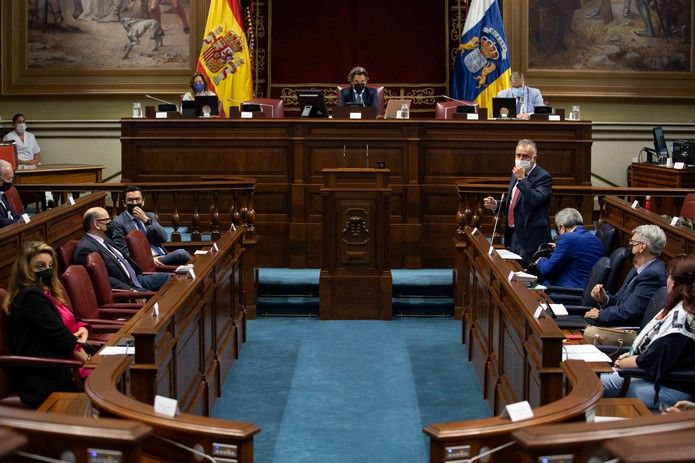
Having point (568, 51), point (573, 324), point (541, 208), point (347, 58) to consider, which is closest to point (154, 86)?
point (347, 58)

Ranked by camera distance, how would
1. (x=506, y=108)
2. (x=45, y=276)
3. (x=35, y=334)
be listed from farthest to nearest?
(x=506, y=108)
(x=45, y=276)
(x=35, y=334)

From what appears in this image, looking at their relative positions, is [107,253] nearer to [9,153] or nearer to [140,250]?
[140,250]

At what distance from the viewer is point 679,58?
1502cm

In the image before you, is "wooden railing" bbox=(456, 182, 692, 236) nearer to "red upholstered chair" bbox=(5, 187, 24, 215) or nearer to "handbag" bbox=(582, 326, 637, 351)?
"handbag" bbox=(582, 326, 637, 351)

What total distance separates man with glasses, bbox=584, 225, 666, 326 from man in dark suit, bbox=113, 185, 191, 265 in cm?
374

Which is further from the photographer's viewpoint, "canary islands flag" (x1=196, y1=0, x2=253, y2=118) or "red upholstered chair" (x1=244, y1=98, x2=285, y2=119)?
"canary islands flag" (x1=196, y1=0, x2=253, y2=118)

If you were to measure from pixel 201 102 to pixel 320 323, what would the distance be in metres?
3.14

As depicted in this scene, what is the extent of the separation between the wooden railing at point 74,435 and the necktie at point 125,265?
5.24 meters

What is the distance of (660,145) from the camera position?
1395 cm

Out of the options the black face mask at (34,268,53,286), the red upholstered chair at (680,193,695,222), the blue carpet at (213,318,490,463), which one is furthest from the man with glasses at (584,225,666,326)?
the black face mask at (34,268,53,286)

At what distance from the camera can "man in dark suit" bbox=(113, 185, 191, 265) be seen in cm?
872

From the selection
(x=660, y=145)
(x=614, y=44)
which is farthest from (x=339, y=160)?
(x=614, y=44)

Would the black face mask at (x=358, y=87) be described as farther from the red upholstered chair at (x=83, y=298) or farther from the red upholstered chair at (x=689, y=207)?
the red upholstered chair at (x=83, y=298)

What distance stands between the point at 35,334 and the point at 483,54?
31.2 ft
